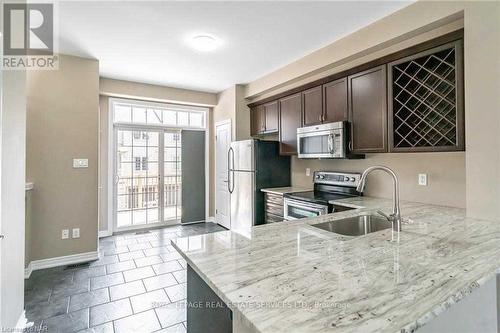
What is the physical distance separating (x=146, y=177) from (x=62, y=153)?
1739mm

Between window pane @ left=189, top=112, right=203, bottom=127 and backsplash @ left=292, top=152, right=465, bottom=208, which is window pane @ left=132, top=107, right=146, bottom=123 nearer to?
window pane @ left=189, top=112, right=203, bottom=127

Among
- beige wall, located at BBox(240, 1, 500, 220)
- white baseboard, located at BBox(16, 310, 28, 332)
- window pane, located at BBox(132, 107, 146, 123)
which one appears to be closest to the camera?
beige wall, located at BBox(240, 1, 500, 220)

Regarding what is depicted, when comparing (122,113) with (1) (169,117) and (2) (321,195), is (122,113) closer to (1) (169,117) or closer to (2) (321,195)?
(1) (169,117)

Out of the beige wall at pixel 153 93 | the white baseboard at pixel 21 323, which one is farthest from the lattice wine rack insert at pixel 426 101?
the beige wall at pixel 153 93

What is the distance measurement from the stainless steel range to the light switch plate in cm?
280

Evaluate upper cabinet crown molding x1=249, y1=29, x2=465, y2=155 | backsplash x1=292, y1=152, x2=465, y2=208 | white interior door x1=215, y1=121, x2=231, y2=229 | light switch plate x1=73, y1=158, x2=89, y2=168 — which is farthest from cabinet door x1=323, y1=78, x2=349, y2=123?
light switch plate x1=73, y1=158, x2=89, y2=168

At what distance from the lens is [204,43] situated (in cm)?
301

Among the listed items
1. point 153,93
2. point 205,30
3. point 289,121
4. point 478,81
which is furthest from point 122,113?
point 478,81

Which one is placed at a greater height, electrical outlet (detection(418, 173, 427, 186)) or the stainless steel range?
electrical outlet (detection(418, 173, 427, 186))

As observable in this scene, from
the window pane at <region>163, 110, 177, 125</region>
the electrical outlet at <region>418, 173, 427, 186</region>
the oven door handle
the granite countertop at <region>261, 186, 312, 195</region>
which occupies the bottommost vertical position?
the oven door handle

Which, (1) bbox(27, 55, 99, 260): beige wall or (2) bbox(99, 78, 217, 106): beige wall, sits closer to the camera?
(1) bbox(27, 55, 99, 260): beige wall

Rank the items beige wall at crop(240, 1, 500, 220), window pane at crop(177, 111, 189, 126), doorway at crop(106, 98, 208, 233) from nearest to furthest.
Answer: beige wall at crop(240, 1, 500, 220), doorway at crop(106, 98, 208, 233), window pane at crop(177, 111, 189, 126)

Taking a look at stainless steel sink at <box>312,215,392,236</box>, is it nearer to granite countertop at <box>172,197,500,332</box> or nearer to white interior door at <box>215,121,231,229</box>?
granite countertop at <box>172,197,500,332</box>

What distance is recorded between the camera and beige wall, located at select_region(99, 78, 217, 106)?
4.41 m
